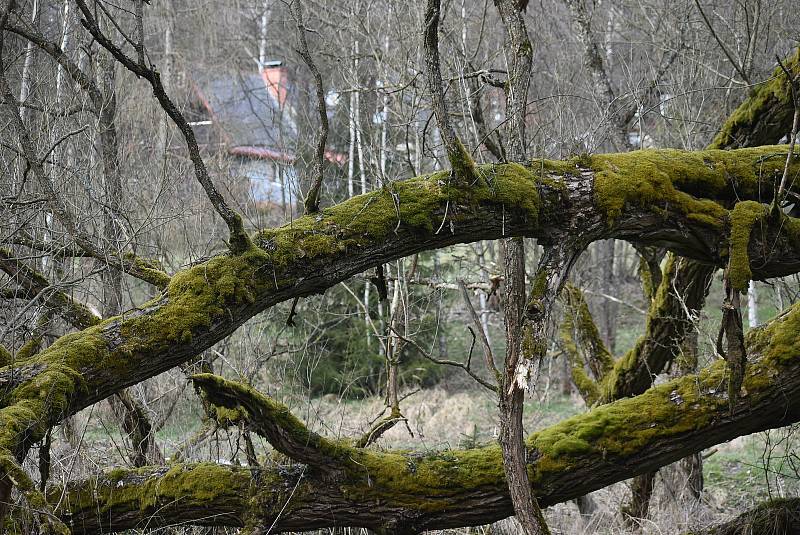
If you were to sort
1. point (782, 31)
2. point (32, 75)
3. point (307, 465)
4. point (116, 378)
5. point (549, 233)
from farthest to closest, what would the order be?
point (32, 75), point (782, 31), point (307, 465), point (549, 233), point (116, 378)

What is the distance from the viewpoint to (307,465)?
15.1ft

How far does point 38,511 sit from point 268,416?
1.50 meters

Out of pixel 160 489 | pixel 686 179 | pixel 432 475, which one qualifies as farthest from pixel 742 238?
pixel 160 489

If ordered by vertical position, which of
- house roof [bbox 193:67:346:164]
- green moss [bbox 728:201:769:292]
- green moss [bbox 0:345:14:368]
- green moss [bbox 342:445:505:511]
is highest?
house roof [bbox 193:67:346:164]

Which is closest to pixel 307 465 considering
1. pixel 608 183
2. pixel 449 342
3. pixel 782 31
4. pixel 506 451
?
pixel 506 451

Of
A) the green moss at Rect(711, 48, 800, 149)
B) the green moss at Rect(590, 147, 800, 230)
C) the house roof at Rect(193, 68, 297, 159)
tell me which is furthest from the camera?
the house roof at Rect(193, 68, 297, 159)

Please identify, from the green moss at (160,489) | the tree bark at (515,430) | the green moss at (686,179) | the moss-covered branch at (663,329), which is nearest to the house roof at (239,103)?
the moss-covered branch at (663,329)

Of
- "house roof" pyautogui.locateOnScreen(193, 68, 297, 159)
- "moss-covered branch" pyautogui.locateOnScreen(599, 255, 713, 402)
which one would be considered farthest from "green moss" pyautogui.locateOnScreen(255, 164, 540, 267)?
"house roof" pyautogui.locateOnScreen(193, 68, 297, 159)

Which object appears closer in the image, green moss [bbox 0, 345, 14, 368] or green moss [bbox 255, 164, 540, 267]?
green moss [bbox 255, 164, 540, 267]

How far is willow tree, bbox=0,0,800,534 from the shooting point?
3.47m

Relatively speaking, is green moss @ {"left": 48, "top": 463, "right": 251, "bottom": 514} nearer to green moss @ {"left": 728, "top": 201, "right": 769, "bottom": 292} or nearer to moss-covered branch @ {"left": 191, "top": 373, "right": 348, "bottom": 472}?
moss-covered branch @ {"left": 191, "top": 373, "right": 348, "bottom": 472}

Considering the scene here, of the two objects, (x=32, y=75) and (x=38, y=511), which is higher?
(x=32, y=75)

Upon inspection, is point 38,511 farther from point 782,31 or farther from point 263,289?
point 782,31

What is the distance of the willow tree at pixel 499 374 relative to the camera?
11.4 feet
